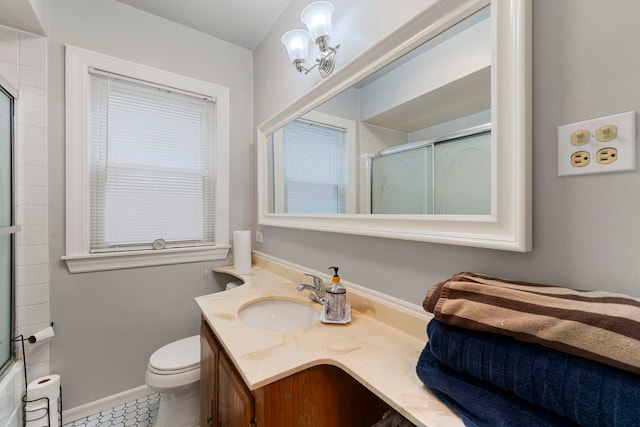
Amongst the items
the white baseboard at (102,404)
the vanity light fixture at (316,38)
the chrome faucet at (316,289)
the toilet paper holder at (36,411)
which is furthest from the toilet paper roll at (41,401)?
the vanity light fixture at (316,38)

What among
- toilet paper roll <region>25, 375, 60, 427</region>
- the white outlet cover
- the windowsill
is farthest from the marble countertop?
toilet paper roll <region>25, 375, 60, 427</region>

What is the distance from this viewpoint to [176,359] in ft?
4.63

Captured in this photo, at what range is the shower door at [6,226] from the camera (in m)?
1.29

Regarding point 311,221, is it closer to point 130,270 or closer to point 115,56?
point 130,270

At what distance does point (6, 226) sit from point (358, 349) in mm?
1784

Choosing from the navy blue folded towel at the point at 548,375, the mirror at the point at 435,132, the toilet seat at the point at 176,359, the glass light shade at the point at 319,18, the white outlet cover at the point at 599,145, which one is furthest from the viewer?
the toilet seat at the point at 176,359

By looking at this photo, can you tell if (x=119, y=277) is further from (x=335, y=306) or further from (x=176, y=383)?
(x=335, y=306)

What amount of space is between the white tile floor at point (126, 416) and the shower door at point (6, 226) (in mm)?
559

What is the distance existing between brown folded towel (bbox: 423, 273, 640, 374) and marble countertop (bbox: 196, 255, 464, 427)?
0.20 meters

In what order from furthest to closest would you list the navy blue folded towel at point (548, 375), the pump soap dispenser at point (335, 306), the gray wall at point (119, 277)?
1. the gray wall at point (119, 277)
2. the pump soap dispenser at point (335, 306)
3. the navy blue folded towel at point (548, 375)

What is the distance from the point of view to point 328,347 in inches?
32.5

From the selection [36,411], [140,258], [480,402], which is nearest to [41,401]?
[36,411]

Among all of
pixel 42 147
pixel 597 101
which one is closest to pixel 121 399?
pixel 42 147

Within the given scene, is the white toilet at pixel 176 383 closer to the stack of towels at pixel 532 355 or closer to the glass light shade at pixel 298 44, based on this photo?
the stack of towels at pixel 532 355
